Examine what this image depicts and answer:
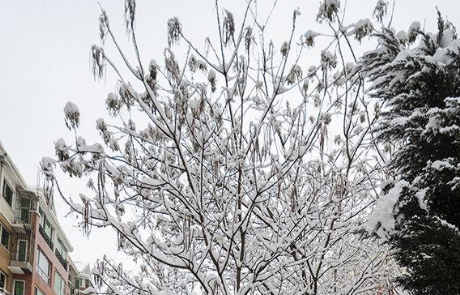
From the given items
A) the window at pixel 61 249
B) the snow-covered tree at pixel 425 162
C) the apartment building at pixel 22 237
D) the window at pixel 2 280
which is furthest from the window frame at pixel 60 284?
the snow-covered tree at pixel 425 162

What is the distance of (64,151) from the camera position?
5762 millimetres

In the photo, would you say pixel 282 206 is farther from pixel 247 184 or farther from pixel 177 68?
pixel 177 68

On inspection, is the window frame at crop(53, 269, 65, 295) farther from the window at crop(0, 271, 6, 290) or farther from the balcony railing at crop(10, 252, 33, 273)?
the window at crop(0, 271, 6, 290)

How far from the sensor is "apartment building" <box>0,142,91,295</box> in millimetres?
28359

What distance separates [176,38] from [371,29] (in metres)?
2.40

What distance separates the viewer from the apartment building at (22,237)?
2836 centimetres

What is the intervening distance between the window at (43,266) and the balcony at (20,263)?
2.53 m

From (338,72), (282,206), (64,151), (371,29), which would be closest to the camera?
(64,151)

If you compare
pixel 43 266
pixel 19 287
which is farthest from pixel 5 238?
pixel 43 266

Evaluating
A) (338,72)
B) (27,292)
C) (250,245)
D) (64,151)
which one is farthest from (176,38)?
(27,292)

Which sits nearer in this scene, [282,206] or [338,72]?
[338,72]

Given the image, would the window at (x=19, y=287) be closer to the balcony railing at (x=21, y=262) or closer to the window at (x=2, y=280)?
the balcony railing at (x=21, y=262)

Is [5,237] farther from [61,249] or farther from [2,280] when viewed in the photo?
[61,249]

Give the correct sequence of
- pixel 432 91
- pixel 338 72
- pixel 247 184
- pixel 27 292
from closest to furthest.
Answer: pixel 432 91, pixel 338 72, pixel 247 184, pixel 27 292
